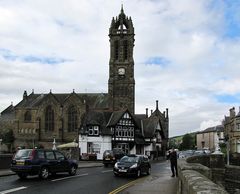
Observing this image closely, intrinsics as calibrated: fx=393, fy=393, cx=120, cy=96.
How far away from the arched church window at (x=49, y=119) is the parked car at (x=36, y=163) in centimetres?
6395

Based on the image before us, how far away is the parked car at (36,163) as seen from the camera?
2070 cm

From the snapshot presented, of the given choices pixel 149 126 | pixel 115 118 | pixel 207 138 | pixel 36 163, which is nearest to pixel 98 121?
pixel 115 118

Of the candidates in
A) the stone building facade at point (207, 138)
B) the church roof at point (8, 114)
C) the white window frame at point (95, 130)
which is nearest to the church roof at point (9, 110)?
the church roof at point (8, 114)

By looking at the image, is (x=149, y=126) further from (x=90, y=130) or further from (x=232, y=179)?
(x=232, y=179)

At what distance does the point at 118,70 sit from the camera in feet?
277

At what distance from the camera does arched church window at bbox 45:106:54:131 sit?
86.2m

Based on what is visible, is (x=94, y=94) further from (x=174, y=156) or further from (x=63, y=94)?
(x=174, y=156)

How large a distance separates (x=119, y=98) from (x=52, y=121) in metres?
16.1

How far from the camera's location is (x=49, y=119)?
8675 cm

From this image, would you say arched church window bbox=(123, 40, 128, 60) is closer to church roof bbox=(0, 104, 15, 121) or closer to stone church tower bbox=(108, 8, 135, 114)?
stone church tower bbox=(108, 8, 135, 114)

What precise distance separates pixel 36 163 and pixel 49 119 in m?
66.7

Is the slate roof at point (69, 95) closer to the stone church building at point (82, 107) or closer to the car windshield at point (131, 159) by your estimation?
the stone church building at point (82, 107)

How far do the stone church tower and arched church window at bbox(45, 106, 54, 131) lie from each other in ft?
45.4

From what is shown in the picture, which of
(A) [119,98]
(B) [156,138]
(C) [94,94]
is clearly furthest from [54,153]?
(C) [94,94]
